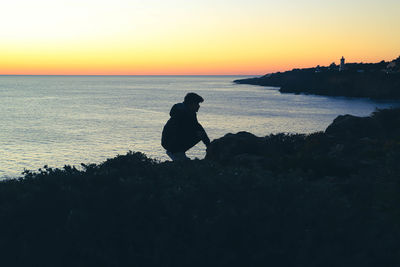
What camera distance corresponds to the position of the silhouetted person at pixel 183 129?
7.58 metres

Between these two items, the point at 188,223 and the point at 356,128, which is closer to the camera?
the point at 188,223

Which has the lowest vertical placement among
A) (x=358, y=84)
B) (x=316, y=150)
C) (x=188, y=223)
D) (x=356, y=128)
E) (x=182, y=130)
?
(x=316, y=150)

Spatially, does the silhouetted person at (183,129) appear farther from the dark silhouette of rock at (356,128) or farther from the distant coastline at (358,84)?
the distant coastline at (358,84)

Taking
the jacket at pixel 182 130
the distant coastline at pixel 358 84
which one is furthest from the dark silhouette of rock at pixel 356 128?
the distant coastline at pixel 358 84

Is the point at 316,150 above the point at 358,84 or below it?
below

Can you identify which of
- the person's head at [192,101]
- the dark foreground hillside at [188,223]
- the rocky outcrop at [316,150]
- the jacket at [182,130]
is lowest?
the rocky outcrop at [316,150]

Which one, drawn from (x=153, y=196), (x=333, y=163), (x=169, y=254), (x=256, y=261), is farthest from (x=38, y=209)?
(x=333, y=163)

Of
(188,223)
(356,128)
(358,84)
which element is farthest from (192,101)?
(358,84)

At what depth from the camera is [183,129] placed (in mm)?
7727

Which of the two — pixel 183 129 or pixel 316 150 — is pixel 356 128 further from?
pixel 183 129

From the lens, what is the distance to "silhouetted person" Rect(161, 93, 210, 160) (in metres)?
7.58

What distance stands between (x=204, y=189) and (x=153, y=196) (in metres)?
0.66

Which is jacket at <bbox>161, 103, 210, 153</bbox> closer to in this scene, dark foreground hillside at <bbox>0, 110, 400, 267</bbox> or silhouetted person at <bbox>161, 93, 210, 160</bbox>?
silhouetted person at <bbox>161, 93, 210, 160</bbox>

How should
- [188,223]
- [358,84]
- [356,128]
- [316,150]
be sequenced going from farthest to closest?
[358,84]
[356,128]
[316,150]
[188,223]
